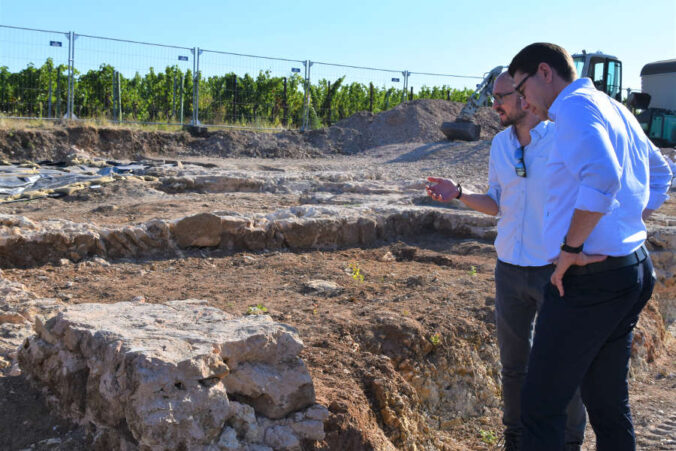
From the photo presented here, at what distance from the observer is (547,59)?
2486 mm

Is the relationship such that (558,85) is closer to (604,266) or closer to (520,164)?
(520,164)

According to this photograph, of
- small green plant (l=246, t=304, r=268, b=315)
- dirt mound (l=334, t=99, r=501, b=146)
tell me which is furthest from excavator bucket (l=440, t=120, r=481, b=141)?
small green plant (l=246, t=304, r=268, b=315)

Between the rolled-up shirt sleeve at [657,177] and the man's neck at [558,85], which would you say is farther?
the rolled-up shirt sleeve at [657,177]

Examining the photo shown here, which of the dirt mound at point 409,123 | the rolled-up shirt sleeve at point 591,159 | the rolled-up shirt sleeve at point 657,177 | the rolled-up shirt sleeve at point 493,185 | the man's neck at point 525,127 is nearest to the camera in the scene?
the rolled-up shirt sleeve at point 591,159

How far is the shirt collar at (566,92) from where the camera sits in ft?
7.47

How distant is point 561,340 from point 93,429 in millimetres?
1988

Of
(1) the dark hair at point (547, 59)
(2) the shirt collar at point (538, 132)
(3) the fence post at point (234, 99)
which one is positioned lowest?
(2) the shirt collar at point (538, 132)

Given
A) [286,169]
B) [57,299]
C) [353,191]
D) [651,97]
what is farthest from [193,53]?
[651,97]

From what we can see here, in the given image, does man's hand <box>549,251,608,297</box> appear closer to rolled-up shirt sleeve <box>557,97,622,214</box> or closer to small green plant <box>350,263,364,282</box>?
rolled-up shirt sleeve <box>557,97,622,214</box>

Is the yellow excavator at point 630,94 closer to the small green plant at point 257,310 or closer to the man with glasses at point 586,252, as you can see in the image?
the small green plant at point 257,310

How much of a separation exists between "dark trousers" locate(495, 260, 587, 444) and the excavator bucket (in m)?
16.6

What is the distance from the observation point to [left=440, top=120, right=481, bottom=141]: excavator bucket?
19.2 meters

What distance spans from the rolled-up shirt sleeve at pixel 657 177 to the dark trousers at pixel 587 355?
A: 0.46 m

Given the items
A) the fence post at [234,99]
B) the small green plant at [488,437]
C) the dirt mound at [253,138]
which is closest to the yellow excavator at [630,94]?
the dirt mound at [253,138]
